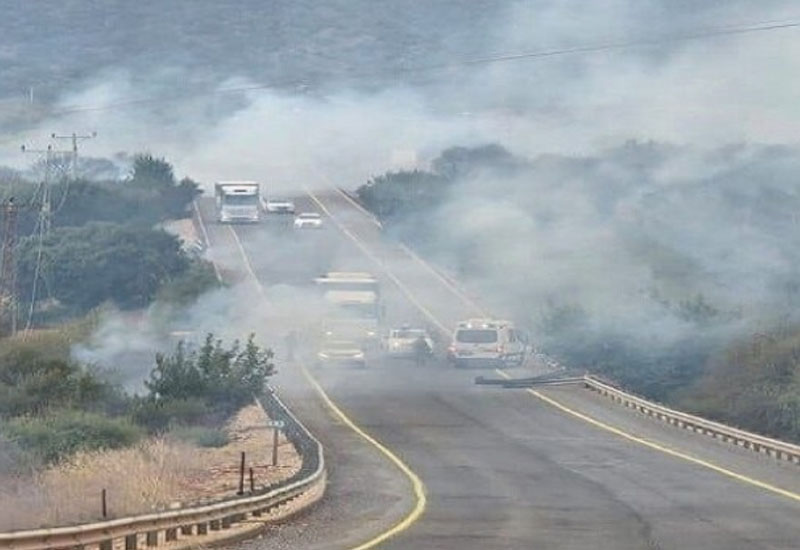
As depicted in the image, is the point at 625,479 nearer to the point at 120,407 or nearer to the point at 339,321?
the point at 120,407

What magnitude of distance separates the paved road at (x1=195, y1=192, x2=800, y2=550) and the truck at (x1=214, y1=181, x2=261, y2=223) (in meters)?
35.5

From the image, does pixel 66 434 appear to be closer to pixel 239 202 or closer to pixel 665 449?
pixel 665 449

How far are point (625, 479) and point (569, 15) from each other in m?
73.5

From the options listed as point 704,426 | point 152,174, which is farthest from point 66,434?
point 152,174

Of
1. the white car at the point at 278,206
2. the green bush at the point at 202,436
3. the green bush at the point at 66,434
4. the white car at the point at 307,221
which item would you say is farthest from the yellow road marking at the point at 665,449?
the white car at the point at 278,206

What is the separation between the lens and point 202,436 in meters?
49.2

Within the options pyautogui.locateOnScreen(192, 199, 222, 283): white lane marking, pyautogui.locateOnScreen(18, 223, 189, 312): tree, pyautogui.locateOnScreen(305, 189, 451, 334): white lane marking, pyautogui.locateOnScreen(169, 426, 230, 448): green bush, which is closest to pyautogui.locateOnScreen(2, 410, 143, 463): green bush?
pyautogui.locateOnScreen(169, 426, 230, 448): green bush

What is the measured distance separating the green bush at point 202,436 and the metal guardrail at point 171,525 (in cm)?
777

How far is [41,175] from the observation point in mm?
123812

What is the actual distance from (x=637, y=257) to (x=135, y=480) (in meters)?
56.3

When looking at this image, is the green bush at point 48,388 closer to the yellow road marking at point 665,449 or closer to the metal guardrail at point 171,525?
the yellow road marking at point 665,449

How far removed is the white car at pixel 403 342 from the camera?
244 feet

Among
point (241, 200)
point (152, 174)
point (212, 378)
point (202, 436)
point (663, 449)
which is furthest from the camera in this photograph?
point (152, 174)

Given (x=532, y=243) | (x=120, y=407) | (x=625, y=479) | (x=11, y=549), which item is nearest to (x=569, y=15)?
(x=532, y=243)
